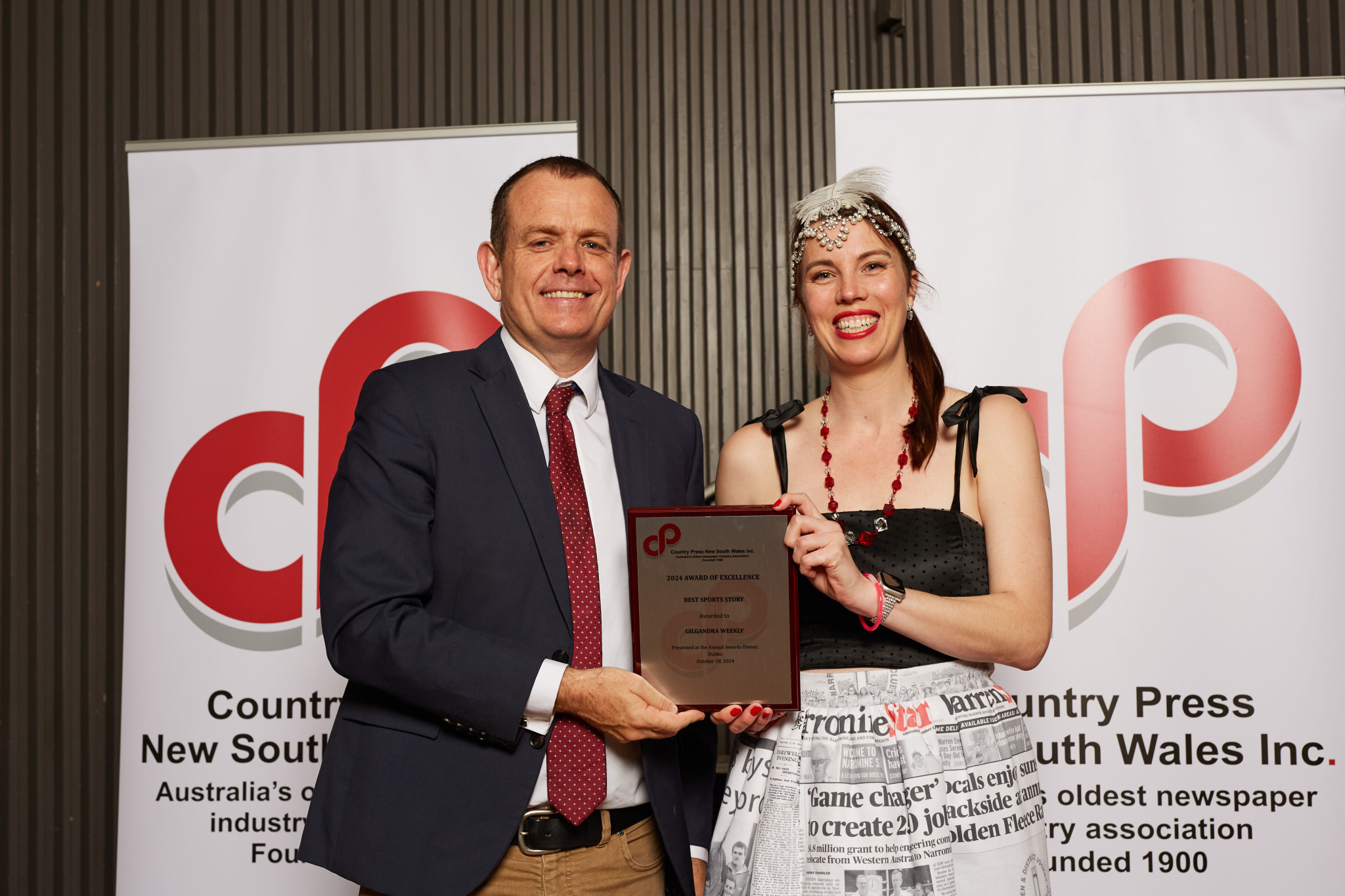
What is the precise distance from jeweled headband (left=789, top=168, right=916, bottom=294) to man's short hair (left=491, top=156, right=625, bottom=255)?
384 mm

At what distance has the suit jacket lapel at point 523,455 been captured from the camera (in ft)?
5.22

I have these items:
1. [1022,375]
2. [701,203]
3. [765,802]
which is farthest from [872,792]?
[701,203]

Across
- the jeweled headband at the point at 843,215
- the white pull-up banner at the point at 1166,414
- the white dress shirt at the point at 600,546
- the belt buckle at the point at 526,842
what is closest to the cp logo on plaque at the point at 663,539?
the white dress shirt at the point at 600,546

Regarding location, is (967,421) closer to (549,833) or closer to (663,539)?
(663,539)

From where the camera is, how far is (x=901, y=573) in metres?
1.71

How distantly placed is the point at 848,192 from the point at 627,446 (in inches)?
27.2

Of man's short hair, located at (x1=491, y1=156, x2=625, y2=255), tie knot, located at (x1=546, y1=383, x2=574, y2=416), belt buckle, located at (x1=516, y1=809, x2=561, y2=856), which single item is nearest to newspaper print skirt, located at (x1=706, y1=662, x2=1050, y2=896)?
belt buckle, located at (x1=516, y1=809, x2=561, y2=856)

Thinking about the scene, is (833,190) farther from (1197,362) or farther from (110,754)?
(110,754)

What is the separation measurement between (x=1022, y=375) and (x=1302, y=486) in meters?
0.88

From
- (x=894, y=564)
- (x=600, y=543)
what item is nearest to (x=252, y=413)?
(x=600, y=543)

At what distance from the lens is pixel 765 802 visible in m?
1.64

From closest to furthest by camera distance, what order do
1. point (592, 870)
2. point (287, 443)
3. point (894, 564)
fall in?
point (592, 870) < point (894, 564) < point (287, 443)

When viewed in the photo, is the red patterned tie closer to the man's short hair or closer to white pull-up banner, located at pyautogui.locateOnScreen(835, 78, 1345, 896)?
the man's short hair

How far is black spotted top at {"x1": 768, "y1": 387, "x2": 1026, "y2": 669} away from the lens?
170 cm
